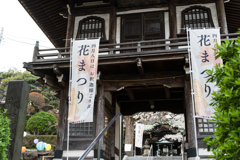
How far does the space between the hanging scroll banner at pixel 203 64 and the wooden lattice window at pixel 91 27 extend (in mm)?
4334

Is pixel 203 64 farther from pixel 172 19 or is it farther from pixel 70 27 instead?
pixel 70 27

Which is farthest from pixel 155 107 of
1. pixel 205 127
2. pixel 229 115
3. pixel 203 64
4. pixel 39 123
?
pixel 39 123

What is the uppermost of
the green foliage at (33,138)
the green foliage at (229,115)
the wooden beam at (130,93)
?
the wooden beam at (130,93)

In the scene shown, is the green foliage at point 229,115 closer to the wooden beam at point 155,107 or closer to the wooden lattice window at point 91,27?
the wooden lattice window at point 91,27

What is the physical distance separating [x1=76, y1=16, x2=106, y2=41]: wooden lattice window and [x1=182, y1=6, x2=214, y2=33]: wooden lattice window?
3627 millimetres

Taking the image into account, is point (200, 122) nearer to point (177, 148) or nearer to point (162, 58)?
point (162, 58)

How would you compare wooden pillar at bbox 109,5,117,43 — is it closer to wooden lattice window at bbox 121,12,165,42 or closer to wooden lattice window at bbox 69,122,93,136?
wooden lattice window at bbox 121,12,165,42

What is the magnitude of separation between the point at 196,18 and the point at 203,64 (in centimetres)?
312

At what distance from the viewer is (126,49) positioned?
944 centimetres

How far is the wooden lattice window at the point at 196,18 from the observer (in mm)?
10328

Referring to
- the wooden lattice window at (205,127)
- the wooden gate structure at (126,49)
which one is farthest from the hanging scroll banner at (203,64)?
the wooden lattice window at (205,127)

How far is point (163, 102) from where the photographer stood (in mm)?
13555

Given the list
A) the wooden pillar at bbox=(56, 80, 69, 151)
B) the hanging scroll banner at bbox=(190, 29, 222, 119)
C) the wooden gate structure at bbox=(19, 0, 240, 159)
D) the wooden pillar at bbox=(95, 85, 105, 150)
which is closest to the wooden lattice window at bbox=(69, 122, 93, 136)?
the wooden gate structure at bbox=(19, 0, 240, 159)

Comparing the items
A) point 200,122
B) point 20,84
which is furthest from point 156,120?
point 20,84
